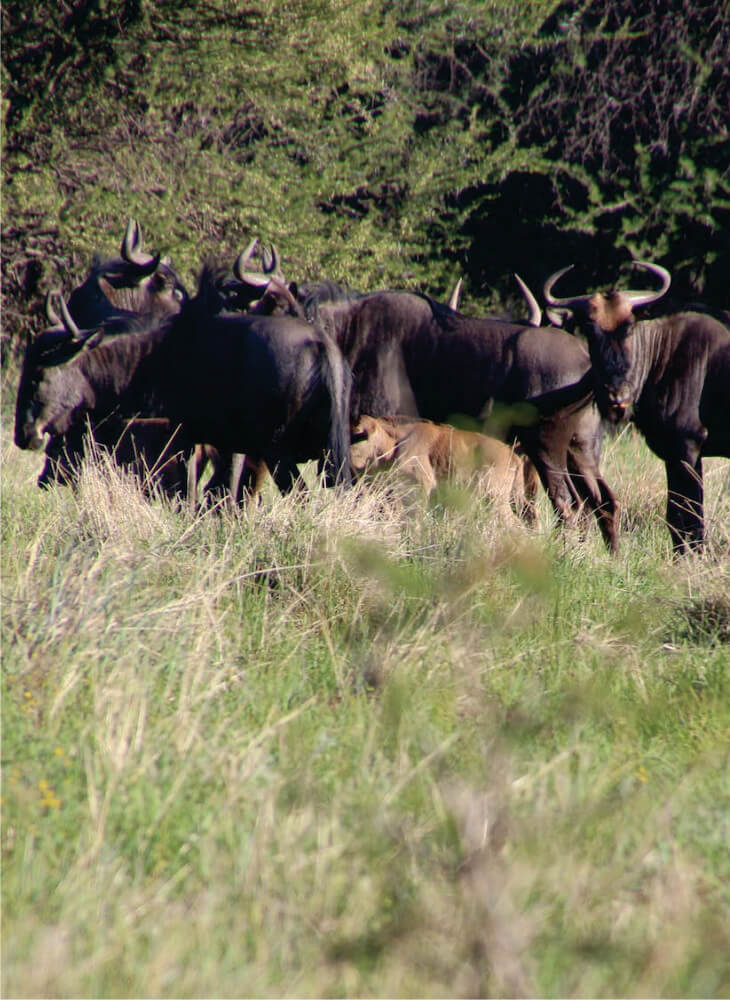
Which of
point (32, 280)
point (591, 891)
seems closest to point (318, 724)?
point (591, 891)

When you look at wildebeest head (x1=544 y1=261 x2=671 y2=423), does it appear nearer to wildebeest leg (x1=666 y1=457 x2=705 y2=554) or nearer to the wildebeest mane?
wildebeest leg (x1=666 y1=457 x2=705 y2=554)

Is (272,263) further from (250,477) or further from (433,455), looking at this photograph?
→ (433,455)

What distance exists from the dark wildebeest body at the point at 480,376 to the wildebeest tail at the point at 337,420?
0.66m

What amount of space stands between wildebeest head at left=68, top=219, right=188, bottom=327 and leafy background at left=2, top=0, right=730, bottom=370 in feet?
21.6

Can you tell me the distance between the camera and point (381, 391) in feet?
29.0

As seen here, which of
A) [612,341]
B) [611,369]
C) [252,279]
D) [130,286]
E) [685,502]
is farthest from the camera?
[130,286]

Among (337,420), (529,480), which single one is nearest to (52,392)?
(337,420)

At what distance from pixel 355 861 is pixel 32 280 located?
17.1m

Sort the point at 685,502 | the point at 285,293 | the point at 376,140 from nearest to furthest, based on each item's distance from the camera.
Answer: the point at 685,502 → the point at 285,293 → the point at 376,140

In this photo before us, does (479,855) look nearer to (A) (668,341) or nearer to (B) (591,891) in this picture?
(B) (591,891)

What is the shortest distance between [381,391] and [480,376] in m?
0.77

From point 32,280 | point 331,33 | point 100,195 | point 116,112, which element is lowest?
point 32,280

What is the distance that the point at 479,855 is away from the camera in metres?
2.64

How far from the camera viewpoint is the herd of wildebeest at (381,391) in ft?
25.6
